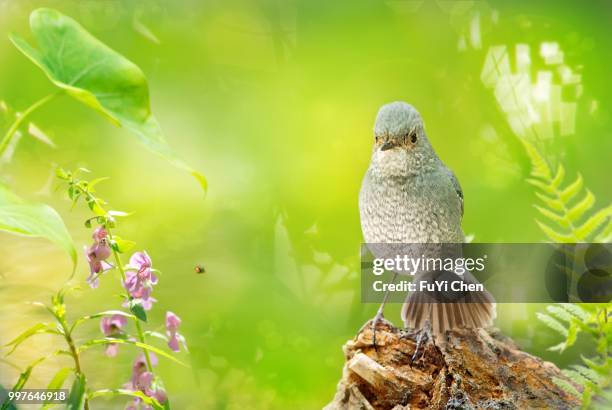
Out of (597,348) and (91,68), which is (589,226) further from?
(91,68)

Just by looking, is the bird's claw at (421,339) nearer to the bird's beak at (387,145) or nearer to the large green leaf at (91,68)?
the bird's beak at (387,145)

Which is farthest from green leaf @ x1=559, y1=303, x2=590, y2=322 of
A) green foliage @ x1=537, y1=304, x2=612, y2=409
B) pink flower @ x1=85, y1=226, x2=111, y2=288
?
pink flower @ x1=85, y1=226, x2=111, y2=288

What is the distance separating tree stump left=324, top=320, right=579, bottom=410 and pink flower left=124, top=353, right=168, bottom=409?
10.4 inches

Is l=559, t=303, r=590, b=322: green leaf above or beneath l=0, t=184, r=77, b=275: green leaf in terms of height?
beneath

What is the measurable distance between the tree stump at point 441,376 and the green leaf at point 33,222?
0.47 meters

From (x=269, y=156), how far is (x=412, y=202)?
1.19 feet

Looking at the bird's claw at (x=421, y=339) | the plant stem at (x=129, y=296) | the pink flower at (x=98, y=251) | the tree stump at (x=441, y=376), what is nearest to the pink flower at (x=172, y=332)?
the plant stem at (x=129, y=296)

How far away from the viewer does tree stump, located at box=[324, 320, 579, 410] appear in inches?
41.6

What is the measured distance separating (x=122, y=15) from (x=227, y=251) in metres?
0.49

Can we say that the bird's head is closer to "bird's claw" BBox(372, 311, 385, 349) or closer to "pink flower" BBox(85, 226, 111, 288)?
"bird's claw" BBox(372, 311, 385, 349)

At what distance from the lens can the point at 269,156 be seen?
1362 mm

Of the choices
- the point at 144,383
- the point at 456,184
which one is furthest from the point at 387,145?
the point at 144,383

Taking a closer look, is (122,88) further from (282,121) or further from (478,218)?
(478,218)

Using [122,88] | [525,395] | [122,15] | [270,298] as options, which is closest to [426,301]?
[525,395]
